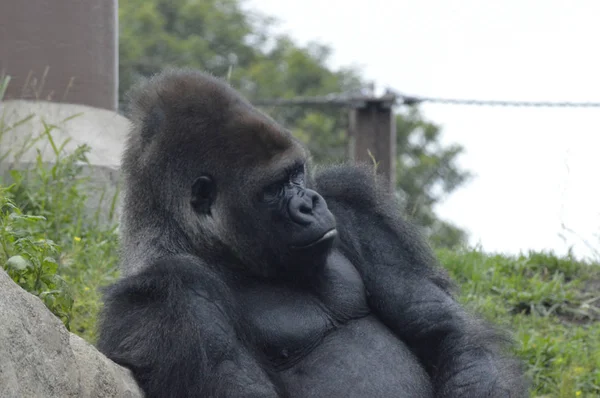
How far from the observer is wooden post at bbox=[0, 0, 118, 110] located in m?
6.11

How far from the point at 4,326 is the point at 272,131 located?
128 centimetres

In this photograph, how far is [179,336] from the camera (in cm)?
324

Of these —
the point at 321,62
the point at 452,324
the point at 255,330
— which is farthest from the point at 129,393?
the point at 321,62

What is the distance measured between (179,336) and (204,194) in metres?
0.64

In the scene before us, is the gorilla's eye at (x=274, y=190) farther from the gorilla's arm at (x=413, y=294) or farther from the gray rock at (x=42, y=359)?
the gray rock at (x=42, y=359)

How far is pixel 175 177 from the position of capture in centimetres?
368

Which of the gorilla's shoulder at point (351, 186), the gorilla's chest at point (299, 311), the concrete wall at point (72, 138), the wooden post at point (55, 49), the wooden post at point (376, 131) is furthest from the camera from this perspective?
the wooden post at point (376, 131)

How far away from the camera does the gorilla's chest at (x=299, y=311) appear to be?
11.7 feet

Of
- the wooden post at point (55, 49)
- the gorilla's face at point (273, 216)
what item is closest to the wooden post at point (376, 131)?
the wooden post at point (55, 49)

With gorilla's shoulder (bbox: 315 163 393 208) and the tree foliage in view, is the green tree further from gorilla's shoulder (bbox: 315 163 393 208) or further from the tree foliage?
gorilla's shoulder (bbox: 315 163 393 208)

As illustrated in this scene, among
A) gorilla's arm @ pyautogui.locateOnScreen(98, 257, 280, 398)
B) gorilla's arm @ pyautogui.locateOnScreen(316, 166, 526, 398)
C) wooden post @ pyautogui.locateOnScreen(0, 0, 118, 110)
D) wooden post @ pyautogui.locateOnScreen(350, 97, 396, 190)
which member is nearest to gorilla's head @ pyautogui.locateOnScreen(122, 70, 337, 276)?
gorilla's arm @ pyautogui.locateOnScreen(98, 257, 280, 398)

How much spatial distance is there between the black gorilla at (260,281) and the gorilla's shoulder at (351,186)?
243 mm

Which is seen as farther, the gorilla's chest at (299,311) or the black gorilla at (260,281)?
the gorilla's chest at (299,311)

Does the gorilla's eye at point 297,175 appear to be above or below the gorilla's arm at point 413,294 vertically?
above
